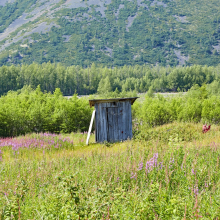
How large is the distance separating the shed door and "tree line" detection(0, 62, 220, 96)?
77.2 meters

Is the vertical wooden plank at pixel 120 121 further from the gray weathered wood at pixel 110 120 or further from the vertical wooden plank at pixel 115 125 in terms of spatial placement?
the vertical wooden plank at pixel 115 125

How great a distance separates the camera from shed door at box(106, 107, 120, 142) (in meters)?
15.6

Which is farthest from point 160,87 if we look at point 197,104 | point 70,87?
point 197,104

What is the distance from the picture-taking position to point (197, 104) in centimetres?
3042

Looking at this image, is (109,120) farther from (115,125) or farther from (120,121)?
(120,121)

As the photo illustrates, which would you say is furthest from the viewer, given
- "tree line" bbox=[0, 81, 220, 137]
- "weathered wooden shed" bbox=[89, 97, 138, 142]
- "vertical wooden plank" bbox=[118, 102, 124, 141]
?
"tree line" bbox=[0, 81, 220, 137]

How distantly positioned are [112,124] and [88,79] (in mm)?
111407

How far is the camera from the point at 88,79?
410 feet

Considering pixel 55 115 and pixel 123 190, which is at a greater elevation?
pixel 123 190

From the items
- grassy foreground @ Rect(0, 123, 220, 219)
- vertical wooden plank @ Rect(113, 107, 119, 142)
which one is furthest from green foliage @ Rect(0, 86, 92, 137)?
grassy foreground @ Rect(0, 123, 220, 219)

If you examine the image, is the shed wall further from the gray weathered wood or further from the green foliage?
the green foliage

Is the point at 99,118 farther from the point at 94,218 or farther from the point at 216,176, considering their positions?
the point at 94,218

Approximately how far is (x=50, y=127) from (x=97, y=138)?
9721mm

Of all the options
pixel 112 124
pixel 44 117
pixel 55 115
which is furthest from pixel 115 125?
pixel 44 117
